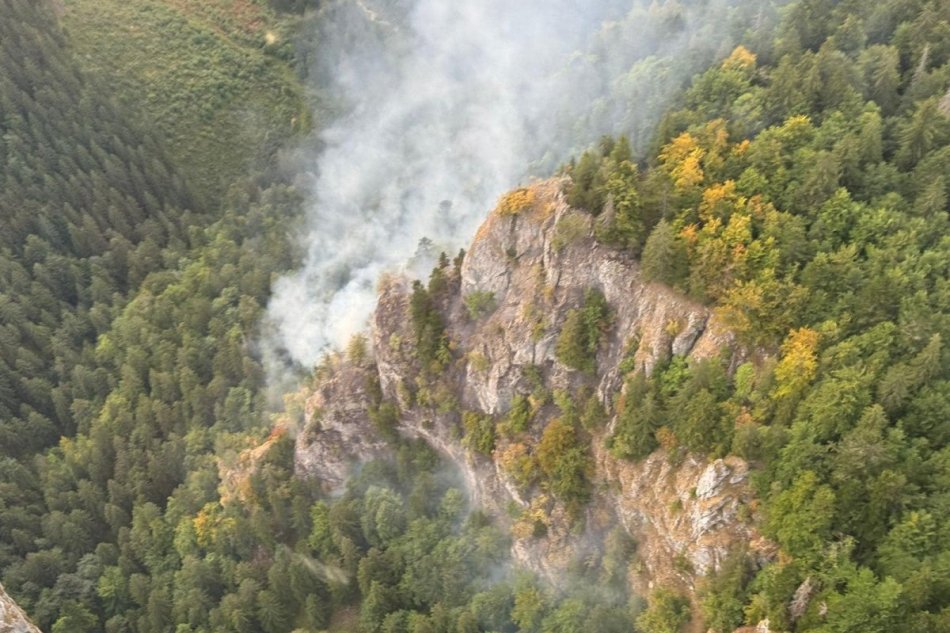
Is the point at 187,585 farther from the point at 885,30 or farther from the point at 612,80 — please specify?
the point at 885,30

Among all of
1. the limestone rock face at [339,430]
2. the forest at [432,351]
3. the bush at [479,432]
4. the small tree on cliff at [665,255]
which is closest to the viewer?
the forest at [432,351]

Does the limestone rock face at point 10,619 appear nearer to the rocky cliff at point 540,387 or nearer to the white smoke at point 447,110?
the rocky cliff at point 540,387

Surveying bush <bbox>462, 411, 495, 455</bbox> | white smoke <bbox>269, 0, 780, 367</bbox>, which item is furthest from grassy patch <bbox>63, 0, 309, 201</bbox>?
bush <bbox>462, 411, 495, 455</bbox>

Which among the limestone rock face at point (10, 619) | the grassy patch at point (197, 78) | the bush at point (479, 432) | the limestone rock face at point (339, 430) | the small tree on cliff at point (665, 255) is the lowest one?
the limestone rock face at point (10, 619)

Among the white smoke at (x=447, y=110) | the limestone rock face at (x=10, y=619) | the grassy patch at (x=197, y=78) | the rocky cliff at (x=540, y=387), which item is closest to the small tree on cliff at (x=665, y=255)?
the rocky cliff at (x=540, y=387)

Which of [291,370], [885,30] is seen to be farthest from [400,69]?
[885,30]

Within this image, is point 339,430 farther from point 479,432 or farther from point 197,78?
point 197,78

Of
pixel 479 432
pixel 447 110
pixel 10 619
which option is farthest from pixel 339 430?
pixel 447 110
